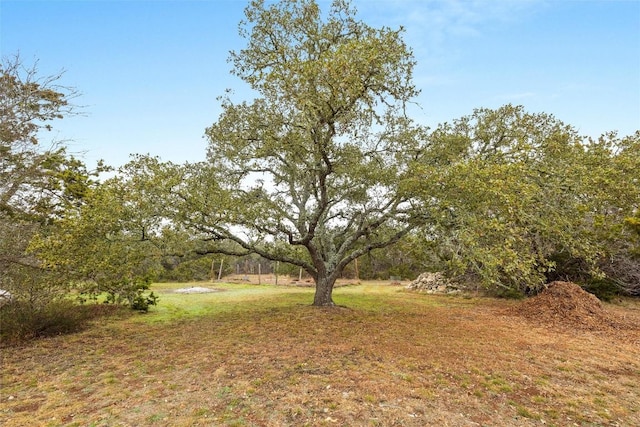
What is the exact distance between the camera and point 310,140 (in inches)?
382

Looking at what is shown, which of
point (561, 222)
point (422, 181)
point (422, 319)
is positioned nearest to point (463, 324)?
point (422, 319)

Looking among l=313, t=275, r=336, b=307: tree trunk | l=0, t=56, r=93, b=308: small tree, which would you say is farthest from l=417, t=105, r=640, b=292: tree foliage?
l=0, t=56, r=93, b=308: small tree

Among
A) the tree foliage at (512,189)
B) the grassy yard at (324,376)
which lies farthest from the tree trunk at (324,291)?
the tree foliage at (512,189)

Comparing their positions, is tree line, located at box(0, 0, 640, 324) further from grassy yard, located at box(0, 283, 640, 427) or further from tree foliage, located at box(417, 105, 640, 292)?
grassy yard, located at box(0, 283, 640, 427)

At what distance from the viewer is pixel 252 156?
11125mm

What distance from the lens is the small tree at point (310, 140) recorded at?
302 inches

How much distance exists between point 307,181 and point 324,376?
763cm

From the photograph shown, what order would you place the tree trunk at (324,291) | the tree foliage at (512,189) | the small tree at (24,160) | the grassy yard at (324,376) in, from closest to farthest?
1. the grassy yard at (324,376)
2. the tree foliage at (512,189)
3. the small tree at (24,160)
4. the tree trunk at (324,291)

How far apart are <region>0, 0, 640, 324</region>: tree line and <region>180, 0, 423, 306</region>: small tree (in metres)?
0.05

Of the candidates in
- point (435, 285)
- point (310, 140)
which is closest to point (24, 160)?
point (310, 140)

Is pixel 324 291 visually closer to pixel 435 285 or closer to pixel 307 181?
pixel 307 181

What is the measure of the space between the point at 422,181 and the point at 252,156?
587cm

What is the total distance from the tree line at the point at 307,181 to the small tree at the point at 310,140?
0.05 m

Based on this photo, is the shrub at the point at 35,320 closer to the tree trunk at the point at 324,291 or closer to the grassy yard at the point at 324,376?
the grassy yard at the point at 324,376
